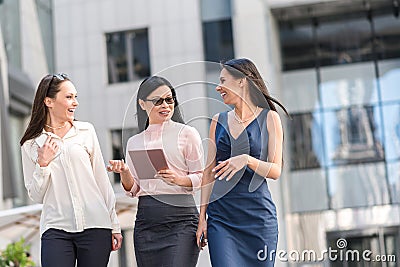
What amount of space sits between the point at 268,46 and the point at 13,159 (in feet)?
20.7

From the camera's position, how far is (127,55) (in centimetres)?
2117

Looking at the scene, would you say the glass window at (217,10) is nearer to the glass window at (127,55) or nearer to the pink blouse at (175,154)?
the glass window at (127,55)

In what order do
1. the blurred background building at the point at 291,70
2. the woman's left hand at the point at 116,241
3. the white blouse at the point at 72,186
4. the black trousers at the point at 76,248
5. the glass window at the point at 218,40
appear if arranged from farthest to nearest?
1. the glass window at the point at 218,40
2. the blurred background building at the point at 291,70
3. the woman's left hand at the point at 116,241
4. the white blouse at the point at 72,186
5. the black trousers at the point at 76,248

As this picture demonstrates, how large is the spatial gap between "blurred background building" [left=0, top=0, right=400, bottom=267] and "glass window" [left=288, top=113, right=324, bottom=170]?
1.0 inches

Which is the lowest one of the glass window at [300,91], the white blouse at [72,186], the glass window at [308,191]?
the glass window at [308,191]

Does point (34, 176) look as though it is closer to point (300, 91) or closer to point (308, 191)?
point (308, 191)

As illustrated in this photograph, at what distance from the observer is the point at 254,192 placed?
5.37m

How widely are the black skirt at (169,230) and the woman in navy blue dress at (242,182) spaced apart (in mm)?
88

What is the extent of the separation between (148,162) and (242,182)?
0.61 metres

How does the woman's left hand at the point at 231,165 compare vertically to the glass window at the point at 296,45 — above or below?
below

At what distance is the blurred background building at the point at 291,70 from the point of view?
19.9 meters

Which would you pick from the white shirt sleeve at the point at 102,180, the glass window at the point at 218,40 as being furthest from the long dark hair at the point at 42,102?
the glass window at the point at 218,40

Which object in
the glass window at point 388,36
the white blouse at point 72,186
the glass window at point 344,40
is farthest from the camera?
the glass window at point 344,40

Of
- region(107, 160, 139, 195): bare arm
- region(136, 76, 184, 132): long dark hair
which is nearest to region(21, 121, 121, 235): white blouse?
region(107, 160, 139, 195): bare arm
